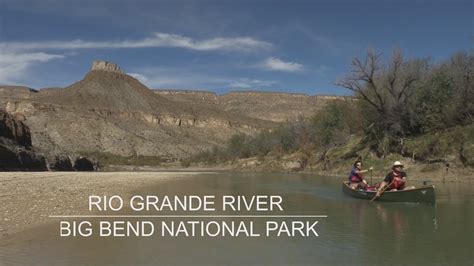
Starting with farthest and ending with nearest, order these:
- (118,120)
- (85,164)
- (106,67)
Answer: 1. (106,67)
2. (118,120)
3. (85,164)

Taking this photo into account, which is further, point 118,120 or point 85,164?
point 118,120

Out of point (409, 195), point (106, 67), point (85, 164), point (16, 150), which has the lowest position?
point (85, 164)

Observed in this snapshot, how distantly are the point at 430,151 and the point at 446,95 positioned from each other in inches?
221

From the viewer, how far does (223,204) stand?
18500 mm

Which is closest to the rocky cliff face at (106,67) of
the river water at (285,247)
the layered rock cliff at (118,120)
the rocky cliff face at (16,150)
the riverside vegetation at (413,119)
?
the layered rock cliff at (118,120)

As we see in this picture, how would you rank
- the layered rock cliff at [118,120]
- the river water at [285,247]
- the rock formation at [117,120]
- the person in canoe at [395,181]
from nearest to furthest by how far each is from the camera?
the river water at [285,247] < the person in canoe at [395,181] < the rock formation at [117,120] < the layered rock cliff at [118,120]

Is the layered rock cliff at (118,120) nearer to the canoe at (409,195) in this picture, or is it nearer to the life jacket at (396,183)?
the canoe at (409,195)

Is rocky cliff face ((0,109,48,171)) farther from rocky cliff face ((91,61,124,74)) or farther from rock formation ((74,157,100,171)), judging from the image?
rocky cliff face ((91,61,124,74))

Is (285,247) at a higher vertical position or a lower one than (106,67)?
lower

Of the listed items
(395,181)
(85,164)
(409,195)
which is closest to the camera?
(409,195)

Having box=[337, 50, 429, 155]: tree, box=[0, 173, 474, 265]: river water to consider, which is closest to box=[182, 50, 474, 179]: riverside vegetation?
box=[337, 50, 429, 155]: tree

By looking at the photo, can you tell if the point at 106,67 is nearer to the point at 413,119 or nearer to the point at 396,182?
the point at 413,119

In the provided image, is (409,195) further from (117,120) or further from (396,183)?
(117,120)

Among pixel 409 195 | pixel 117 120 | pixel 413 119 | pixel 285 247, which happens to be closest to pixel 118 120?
pixel 117 120
